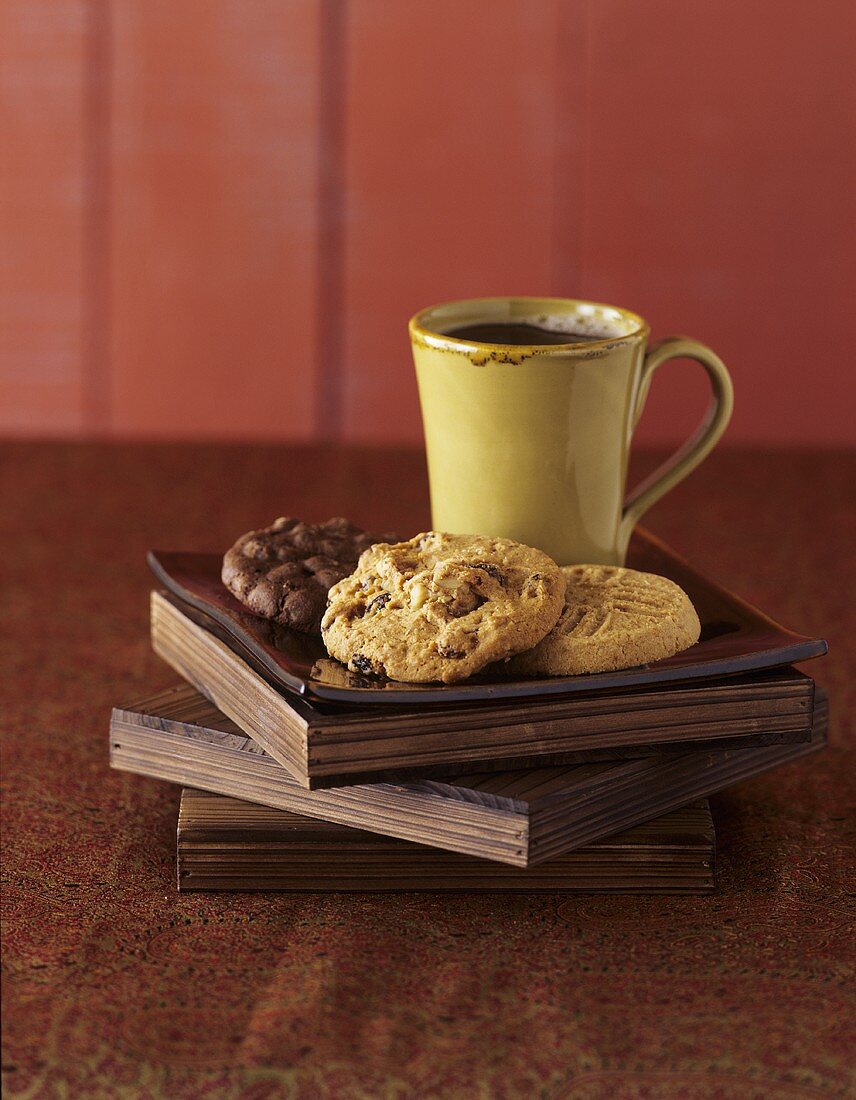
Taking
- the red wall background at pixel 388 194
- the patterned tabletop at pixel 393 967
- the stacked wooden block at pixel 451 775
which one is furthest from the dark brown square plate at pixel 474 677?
the red wall background at pixel 388 194

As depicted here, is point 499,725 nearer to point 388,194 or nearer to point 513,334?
point 513,334

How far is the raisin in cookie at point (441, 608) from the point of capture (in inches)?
22.1

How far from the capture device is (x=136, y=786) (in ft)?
2.35

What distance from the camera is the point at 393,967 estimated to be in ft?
1.77

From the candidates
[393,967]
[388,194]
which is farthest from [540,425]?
[388,194]

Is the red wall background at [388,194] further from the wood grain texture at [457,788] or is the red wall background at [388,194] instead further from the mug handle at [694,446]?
the wood grain texture at [457,788]

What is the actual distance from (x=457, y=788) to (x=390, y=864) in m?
0.07

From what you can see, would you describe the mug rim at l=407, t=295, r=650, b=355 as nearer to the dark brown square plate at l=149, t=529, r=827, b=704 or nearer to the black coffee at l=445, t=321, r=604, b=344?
the black coffee at l=445, t=321, r=604, b=344

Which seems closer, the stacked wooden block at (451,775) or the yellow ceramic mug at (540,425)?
the stacked wooden block at (451,775)

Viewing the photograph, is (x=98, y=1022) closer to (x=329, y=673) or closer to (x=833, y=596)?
(x=329, y=673)

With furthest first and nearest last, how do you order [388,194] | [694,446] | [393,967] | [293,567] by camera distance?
[388,194]
[694,446]
[293,567]
[393,967]

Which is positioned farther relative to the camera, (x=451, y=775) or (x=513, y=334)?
(x=513, y=334)

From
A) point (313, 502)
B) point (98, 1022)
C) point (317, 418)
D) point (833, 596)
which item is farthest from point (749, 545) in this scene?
point (317, 418)

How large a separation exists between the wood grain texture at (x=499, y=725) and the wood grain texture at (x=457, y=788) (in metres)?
0.01
